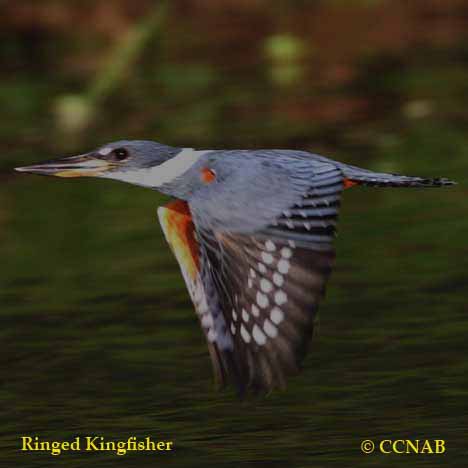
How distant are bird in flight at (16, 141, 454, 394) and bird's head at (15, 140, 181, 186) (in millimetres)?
272

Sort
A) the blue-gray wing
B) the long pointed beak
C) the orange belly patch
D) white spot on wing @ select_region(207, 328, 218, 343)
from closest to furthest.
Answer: the blue-gray wing → white spot on wing @ select_region(207, 328, 218, 343) → the orange belly patch → the long pointed beak

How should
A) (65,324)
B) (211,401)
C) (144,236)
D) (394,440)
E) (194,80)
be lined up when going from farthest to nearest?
1. (194,80)
2. (144,236)
3. (65,324)
4. (211,401)
5. (394,440)

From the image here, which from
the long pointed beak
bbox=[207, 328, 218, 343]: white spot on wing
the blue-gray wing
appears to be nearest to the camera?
the blue-gray wing

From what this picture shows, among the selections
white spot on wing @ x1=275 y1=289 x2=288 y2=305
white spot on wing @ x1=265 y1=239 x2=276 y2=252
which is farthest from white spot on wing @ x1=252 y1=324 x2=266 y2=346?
white spot on wing @ x1=265 y1=239 x2=276 y2=252

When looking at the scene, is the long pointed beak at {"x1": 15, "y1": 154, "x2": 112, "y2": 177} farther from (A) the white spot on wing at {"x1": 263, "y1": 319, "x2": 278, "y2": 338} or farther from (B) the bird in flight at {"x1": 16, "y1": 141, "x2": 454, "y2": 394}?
(A) the white spot on wing at {"x1": 263, "y1": 319, "x2": 278, "y2": 338}

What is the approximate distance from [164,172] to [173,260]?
100 inches

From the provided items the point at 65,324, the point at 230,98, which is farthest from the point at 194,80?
the point at 65,324

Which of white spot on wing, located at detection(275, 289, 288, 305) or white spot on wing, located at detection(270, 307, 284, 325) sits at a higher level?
white spot on wing, located at detection(275, 289, 288, 305)

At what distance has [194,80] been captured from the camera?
12.9 m

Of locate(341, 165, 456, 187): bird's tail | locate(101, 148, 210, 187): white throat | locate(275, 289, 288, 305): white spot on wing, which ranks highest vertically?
locate(101, 148, 210, 187): white throat

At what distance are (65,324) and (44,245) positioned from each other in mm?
1532

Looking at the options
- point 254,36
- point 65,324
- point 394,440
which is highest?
point 254,36

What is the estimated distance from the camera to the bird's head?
21.4ft

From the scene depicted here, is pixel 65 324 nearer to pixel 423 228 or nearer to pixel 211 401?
pixel 211 401
